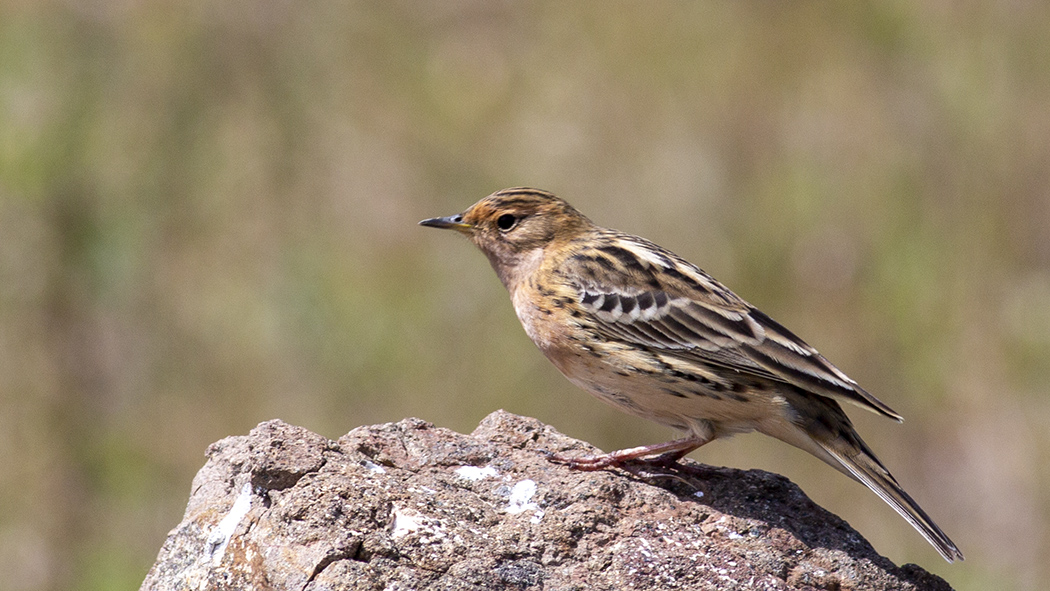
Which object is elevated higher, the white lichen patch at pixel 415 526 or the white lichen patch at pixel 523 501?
the white lichen patch at pixel 523 501

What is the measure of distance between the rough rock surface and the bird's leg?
87mm

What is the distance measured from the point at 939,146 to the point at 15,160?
8.17 m

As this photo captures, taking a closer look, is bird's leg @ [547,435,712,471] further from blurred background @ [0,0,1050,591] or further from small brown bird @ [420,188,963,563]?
blurred background @ [0,0,1050,591]

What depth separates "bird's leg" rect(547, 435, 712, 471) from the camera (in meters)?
→ 5.72

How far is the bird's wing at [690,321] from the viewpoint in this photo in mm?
5797

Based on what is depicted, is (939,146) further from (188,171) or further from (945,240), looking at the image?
(188,171)

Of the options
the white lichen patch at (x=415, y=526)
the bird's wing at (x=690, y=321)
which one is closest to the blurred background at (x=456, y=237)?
the bird's wing at (x=690, y=321)

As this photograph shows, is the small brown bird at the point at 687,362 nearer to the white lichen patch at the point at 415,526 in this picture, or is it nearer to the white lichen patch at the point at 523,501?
the white lichen patch at the point at 523,501

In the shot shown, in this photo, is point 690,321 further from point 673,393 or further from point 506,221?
point 506,221

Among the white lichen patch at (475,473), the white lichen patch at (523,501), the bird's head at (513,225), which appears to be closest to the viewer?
the white lichen patch at (523,501)

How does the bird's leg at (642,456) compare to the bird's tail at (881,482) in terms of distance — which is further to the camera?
the bird's leg at (642,456)

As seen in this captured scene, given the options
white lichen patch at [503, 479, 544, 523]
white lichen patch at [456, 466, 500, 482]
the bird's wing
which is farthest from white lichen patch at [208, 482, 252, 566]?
the bird's wing

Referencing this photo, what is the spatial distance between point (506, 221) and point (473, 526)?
2705 mm

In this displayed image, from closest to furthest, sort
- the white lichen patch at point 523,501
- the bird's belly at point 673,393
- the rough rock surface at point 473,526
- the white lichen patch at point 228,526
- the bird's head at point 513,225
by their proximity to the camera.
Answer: the rough rock surface at point 473,526 → the white lichen patch at point 228,526 → the white lichen patch at point 523,501 → the bird's belly at point 673,393 → the bird's head at point 513,225
